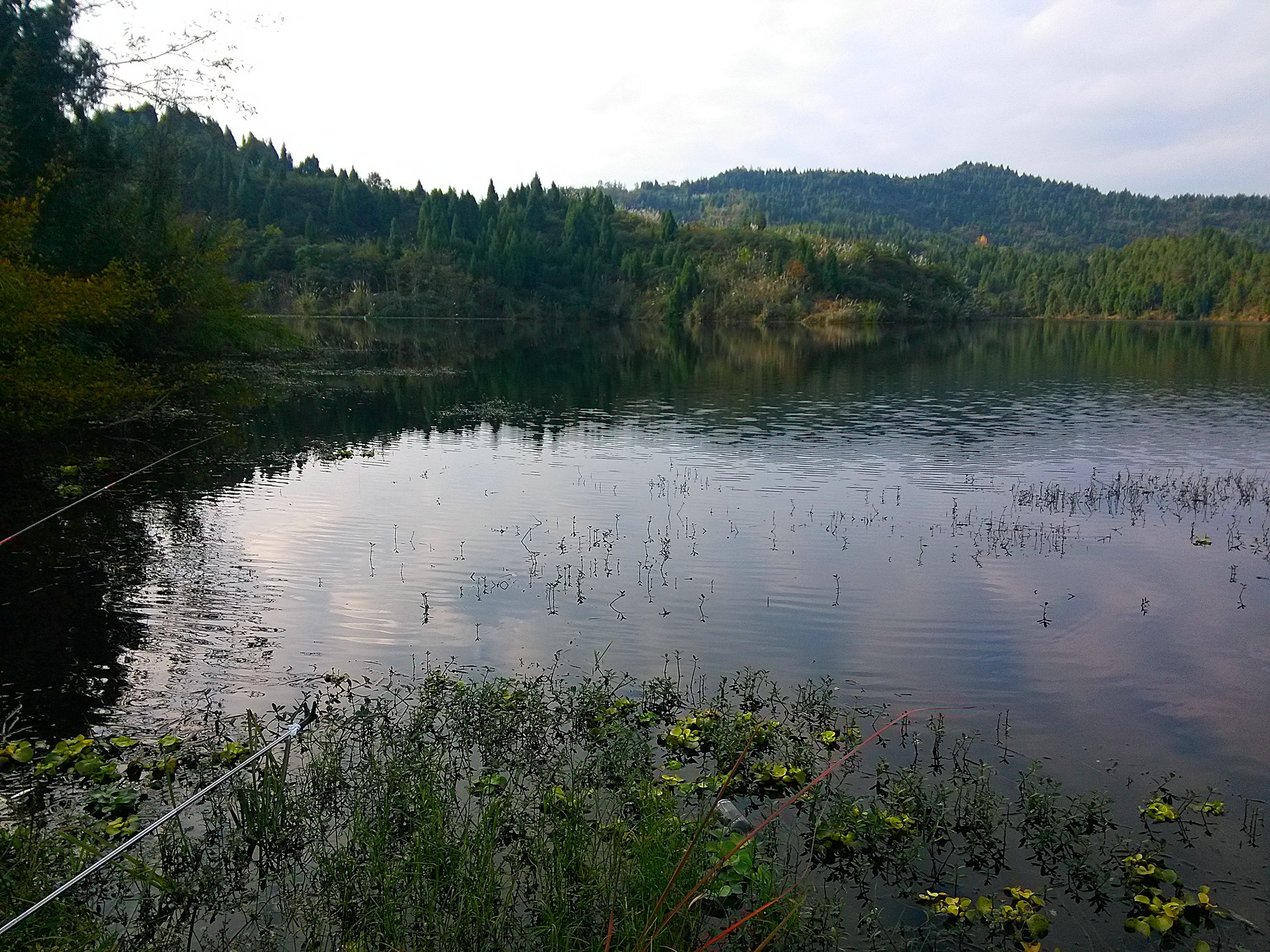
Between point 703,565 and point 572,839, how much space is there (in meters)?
8.62

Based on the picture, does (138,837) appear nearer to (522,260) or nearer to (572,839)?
(572,839)

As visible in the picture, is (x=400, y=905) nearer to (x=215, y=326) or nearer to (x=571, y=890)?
(x=571, y=890)

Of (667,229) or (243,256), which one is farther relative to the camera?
(667,229)

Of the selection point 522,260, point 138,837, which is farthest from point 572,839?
point 522,260

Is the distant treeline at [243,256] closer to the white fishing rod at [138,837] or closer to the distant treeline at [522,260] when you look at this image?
the distant treeline at [522,260]

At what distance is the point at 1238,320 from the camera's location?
148375mm

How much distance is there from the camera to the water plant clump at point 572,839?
5.67 meters

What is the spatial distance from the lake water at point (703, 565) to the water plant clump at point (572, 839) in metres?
1.21

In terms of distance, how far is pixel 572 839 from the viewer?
608cm

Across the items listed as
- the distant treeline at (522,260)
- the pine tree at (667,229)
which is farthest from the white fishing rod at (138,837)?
the pine tree at (667,229)

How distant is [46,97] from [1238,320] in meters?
170

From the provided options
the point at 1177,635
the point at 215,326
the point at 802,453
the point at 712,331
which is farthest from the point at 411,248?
the point at 1177,635

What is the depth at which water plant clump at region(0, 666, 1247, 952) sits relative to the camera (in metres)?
5.67

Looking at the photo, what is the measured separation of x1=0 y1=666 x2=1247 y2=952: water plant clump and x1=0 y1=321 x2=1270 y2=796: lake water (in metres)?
1.21
